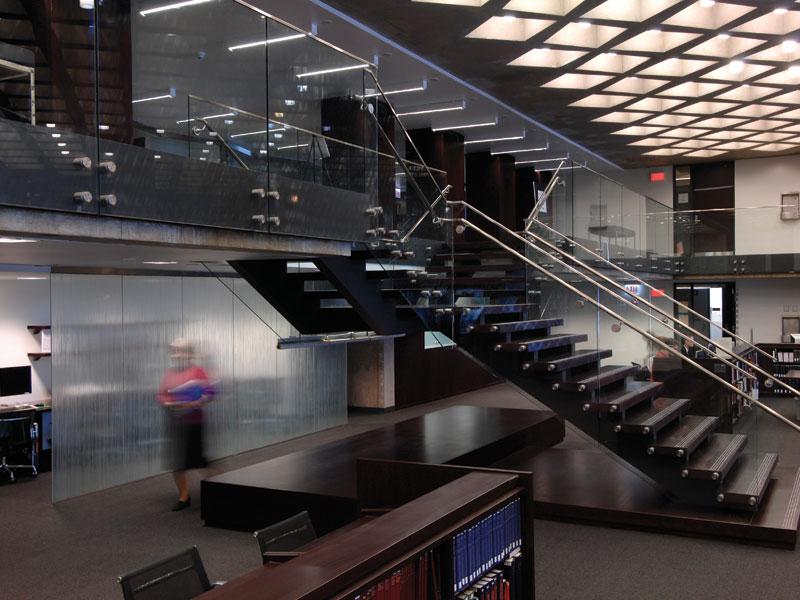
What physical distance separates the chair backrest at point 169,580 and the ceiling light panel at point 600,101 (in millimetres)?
11094

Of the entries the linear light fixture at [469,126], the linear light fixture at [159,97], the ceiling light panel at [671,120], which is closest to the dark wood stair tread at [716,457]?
the linear light fixture at [159,97]

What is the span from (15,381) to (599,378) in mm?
6894

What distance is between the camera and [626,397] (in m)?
7.11

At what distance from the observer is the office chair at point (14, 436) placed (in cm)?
850

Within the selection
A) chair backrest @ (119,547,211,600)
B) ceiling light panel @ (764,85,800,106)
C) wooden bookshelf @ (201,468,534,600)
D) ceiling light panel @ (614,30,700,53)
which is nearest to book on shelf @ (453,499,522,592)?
wooden bookshelf @ (201,468,534,600)

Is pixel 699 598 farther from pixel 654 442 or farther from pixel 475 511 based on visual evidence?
pixel 475 511

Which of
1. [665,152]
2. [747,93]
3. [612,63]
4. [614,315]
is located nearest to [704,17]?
[612,63]

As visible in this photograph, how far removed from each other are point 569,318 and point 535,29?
3.84 m

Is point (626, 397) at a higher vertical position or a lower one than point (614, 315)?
lower

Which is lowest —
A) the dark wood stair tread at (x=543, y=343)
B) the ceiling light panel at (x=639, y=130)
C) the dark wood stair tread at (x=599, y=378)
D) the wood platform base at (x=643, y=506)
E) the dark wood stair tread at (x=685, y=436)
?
the wood platform base at (x=643, y=506)

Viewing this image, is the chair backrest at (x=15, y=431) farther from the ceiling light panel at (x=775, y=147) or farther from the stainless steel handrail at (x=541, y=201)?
the ceiling light panel at (x=775, y=147)

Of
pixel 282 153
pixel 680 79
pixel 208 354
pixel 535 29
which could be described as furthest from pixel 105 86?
pixel 680 79

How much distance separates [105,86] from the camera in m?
4.45

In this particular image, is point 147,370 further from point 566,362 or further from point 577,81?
point 577,81
